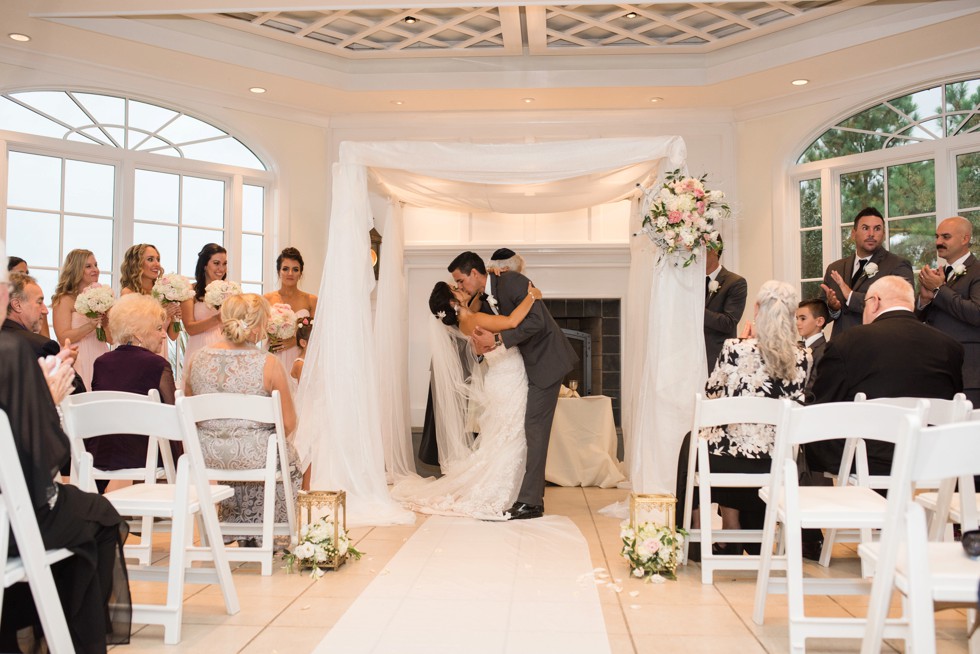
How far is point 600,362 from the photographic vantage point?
868cm

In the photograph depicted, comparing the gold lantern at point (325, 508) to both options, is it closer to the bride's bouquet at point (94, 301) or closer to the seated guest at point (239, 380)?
the seated guest at point (239, 380)

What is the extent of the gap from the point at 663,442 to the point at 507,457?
3.48 feet

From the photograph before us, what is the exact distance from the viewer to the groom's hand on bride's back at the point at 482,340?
5680 mm

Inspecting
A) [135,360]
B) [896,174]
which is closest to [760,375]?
[135,360]

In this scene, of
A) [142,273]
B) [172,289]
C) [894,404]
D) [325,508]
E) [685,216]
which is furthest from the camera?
[142,273]

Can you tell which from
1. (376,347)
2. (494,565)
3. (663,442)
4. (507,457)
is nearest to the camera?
(494,565)

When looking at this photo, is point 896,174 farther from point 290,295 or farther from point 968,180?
point 290,295

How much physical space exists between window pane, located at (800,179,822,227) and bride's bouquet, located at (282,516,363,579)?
Answer: 216 inches

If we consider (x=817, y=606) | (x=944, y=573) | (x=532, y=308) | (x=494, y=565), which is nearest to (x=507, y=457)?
(x=532, y=308)

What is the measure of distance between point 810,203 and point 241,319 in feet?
18.2

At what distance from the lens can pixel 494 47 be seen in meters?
7.09

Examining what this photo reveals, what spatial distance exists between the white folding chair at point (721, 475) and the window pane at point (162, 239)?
5.35 m

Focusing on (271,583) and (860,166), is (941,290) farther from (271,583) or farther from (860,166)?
(271,583)

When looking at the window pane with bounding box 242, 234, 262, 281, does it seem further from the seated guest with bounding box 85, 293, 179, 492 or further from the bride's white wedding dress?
the seated guest with bounding box 85, 293, 179, 492
